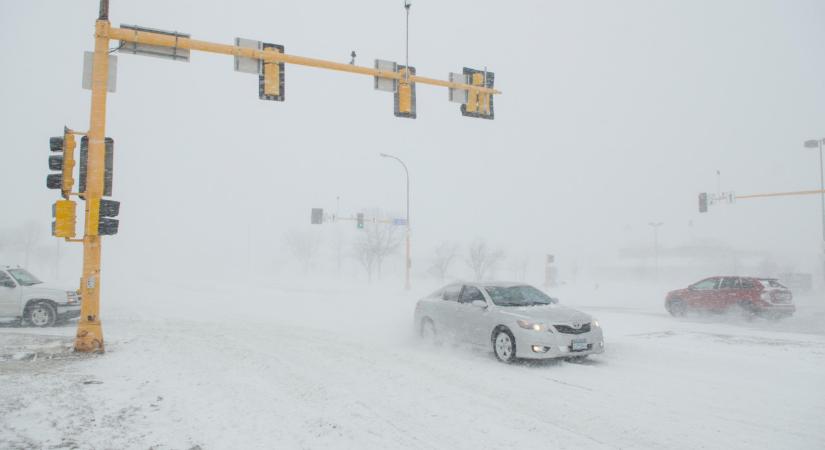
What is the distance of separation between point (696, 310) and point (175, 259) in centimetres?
12014

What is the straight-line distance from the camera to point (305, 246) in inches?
3071

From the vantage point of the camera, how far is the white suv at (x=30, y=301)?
13883 millimetres

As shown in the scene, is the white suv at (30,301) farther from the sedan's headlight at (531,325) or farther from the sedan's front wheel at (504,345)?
the sedan's headlight at (531,325)

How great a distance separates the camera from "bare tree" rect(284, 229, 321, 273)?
77438mm

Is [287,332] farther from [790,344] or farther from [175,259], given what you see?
[175,259]

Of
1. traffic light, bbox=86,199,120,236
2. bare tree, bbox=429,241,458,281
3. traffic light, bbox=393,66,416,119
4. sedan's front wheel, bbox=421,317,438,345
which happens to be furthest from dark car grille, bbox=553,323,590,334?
bare tree, bbox=429,241,458,281

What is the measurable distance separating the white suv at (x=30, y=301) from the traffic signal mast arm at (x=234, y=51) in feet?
25.3

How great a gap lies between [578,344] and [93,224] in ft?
28.9

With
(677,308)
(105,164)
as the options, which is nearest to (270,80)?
(105,164)

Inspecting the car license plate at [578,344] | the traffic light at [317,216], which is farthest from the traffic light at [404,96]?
the traffic light at [317,216]

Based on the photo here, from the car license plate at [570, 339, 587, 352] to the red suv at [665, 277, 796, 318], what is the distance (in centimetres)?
1095

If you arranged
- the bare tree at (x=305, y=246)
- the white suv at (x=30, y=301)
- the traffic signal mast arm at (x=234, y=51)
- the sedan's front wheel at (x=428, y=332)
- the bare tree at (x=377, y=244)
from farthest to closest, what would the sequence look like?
the bare tree at (x=305, y=246), the bare tree at (x=377, y=244), the white suv at (x=30, y=301), the sedan's front wheel at (x=428, y=332), the traffic signal mast arm at (x=234, y=51)

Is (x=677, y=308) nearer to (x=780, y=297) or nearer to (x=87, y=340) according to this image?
(x=780, y=297)

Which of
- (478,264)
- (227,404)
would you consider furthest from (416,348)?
(478,264)
